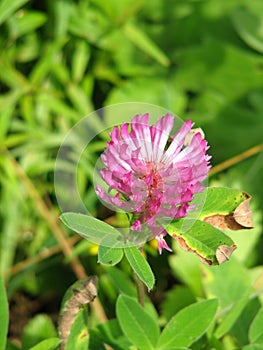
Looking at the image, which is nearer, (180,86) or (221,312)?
(221,312)

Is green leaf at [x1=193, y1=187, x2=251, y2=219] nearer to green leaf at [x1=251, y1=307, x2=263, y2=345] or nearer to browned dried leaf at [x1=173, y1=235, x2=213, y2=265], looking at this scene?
browned dried leaf at [x1=173, y1=235, x2=213, y2=265]

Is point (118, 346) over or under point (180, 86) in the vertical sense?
over

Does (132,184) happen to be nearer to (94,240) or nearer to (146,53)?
(94,240)

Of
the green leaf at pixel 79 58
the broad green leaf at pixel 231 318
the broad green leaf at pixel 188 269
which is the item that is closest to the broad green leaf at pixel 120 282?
the broad green leaf at pixel 231 318

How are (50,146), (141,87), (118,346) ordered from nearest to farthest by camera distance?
1. (118,346)
2. (50,146)
3. (141,87)

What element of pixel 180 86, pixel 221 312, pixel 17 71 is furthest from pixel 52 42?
pixel 221 312

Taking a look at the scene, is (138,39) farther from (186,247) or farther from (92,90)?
(186,247)
